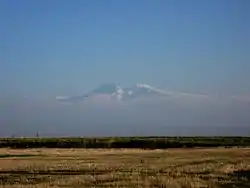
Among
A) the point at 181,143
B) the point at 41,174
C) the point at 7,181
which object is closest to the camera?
the point at 7,181

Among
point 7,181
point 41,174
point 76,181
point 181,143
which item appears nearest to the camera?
point 76,181

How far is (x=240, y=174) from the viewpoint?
40.1 m

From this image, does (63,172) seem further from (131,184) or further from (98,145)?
(98,145)

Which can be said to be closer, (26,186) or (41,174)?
(26,186)

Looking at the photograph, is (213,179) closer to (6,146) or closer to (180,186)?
(180,186)

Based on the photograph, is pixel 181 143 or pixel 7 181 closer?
pixel 7 181

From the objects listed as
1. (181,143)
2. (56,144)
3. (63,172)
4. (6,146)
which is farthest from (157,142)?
(63,172)

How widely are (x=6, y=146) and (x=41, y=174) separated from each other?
68.4 m

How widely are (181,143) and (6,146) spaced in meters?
32.0

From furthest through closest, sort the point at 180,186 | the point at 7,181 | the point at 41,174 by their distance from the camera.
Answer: the point at 41,174
the point at 7,181
the point at 180,186

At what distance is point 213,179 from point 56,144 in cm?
7796

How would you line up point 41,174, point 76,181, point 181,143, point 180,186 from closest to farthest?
point 180,186 → point 76,181 → point 41,174 → point 181,143

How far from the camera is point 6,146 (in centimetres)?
11000

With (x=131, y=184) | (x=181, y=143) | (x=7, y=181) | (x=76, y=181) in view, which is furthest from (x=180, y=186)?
(x=181, y=143)
